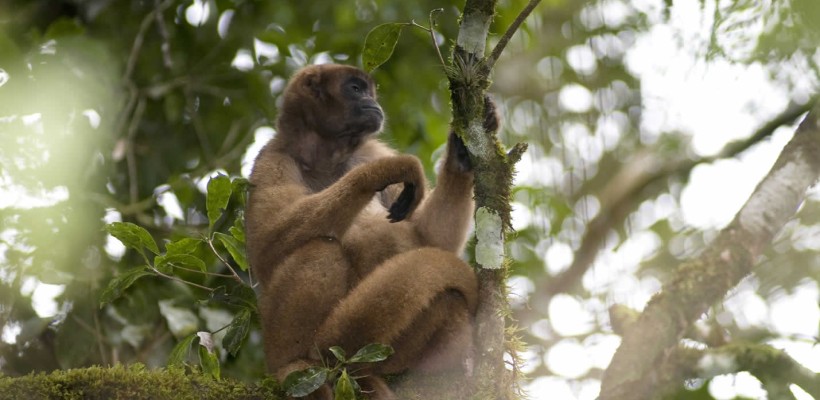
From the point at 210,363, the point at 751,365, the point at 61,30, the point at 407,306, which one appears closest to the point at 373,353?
the point at 407,306

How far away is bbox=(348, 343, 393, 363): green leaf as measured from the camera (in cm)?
476

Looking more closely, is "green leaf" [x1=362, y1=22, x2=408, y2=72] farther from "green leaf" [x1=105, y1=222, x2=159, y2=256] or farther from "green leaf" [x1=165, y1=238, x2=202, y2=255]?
"green leaf" [x1=105, y1=222, x2=159, y2=256]

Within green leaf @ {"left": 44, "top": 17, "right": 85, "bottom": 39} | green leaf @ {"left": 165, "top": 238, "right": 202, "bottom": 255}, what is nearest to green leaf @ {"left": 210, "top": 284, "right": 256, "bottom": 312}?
green leaf @ {"left": 165, "top": 238, "right": 202, "bottom": 255}

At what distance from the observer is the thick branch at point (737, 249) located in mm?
5609

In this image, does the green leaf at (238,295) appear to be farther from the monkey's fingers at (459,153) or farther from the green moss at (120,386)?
the monkey's fingers at (459,153)

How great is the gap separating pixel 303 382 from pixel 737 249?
3.21 metres

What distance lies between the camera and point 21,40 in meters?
8.50

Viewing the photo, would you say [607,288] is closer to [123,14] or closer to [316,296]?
[316,296]

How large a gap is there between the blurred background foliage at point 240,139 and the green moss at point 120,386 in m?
1.95

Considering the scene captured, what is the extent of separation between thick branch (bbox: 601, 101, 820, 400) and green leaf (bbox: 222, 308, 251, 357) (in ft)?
8.69

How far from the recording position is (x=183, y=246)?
5.64 metres

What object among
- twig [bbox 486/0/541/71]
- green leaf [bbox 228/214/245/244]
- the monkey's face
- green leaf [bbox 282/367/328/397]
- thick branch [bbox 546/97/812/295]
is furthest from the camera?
thick branch [bbox 546/97/812/295]

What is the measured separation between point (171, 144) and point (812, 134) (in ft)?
22.9

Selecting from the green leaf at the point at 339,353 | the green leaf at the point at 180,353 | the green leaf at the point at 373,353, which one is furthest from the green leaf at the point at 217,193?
the green leaf at the point at 373,353
